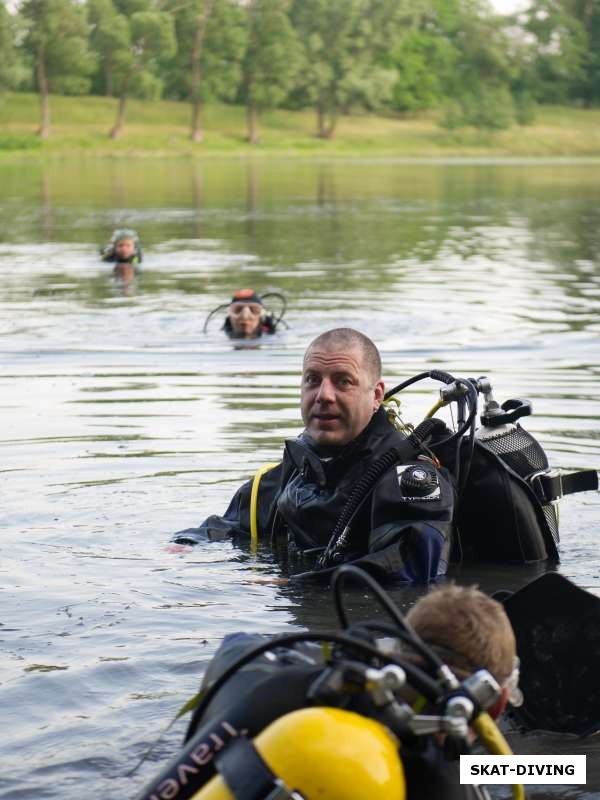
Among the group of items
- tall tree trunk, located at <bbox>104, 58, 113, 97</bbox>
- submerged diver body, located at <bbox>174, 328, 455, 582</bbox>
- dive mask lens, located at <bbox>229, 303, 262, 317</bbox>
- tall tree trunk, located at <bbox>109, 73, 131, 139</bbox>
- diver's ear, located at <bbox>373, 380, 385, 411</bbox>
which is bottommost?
dive mask lens, located at <bbox>229, 303, 262, 317</bbox>

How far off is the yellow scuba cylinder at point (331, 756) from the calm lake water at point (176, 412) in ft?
4.34

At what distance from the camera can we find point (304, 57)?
82.8m

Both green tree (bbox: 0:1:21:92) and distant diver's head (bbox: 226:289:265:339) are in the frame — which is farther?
green tree (bbox: 0:1:21:92)

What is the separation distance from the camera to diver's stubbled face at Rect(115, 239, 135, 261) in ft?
66.4

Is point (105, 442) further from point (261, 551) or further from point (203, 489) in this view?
A: point (261, 551)

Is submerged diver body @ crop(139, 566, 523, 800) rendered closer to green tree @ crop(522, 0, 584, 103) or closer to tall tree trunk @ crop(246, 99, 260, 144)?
tall tree trunk @ crop(246, 99, 260, 144)

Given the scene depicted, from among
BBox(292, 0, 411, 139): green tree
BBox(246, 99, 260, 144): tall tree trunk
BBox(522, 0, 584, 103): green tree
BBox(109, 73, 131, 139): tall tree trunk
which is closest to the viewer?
BBox(109, 73, 131, 139): tall tree trunk

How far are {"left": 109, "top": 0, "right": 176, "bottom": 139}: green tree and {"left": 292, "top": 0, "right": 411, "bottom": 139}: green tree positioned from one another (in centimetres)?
887

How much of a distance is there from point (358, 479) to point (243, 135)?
241ft

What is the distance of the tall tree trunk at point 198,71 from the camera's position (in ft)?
244

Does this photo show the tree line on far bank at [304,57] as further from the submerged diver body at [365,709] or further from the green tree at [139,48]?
the submerged diver body at [365,709]

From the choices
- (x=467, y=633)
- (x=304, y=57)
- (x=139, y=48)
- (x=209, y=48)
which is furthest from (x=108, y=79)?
(x=467, y=633)

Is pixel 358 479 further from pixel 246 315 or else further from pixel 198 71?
pixel 198 71

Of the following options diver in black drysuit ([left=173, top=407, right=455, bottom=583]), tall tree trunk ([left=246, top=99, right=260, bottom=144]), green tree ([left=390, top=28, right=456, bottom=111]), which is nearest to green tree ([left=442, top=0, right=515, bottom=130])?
green tree ([left=390, top=28, right=456, bottom=111])
